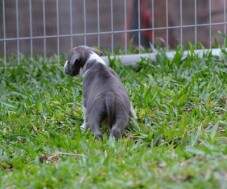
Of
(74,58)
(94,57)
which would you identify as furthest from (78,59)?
(94,57)

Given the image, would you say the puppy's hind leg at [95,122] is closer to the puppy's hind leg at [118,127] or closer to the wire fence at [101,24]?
the puppy's hind leg at [118,127]

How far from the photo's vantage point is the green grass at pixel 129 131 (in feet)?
17.5

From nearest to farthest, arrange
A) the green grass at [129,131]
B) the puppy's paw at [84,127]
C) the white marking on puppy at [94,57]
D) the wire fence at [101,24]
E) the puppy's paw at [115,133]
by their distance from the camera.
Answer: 1. the green grass at [129,131]
2. the puppy's paw at [115,133]
3. the puppy's paw at [84,127]
4. the white marking on puppy at [94,57]
5. the wire fence at [101,24]

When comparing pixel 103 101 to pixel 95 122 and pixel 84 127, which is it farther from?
pixel 84 127

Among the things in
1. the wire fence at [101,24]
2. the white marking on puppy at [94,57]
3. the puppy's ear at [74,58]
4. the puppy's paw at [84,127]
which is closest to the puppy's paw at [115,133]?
the puppy's paw at [84,127]

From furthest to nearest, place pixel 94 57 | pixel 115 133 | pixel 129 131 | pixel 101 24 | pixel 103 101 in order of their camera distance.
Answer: pixel 101 24, pixel 94 57, pixel 129 131, pixel 103 101, pixel 115 133

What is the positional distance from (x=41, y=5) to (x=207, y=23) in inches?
77.0

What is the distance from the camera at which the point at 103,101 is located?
669 cm

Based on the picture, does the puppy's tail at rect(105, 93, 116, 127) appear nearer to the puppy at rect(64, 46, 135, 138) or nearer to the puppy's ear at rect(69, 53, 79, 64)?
the puppy at rect(64, 46, 135, 138)

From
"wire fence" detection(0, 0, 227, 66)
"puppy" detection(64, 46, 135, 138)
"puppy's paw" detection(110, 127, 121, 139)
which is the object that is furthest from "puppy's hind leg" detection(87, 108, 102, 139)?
"wire fence" detection(0, 0, 227, 66)

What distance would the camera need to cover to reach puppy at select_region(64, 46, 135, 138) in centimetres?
666

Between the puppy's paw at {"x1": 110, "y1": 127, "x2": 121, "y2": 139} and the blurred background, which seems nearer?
the puppy's paw at {"x1": 110, "y1": 127, "x2": 121, "y2": 139}

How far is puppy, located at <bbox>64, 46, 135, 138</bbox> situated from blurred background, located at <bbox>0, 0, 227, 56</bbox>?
2.57 meters

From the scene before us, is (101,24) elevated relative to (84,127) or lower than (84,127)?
elevated
